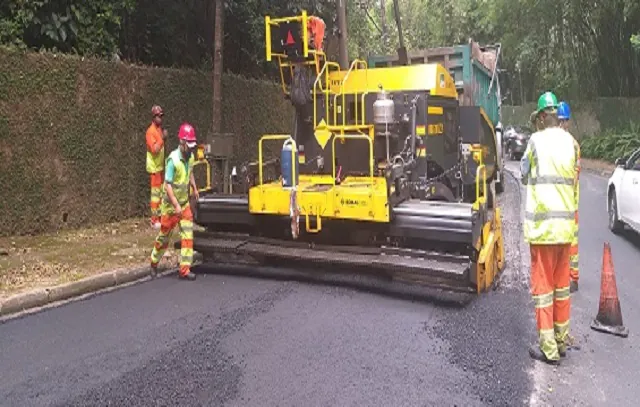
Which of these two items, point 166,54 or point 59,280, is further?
point 166,54

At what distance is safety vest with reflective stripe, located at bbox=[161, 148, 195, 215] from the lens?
7.10 metres

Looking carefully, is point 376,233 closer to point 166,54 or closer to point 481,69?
point 481,69

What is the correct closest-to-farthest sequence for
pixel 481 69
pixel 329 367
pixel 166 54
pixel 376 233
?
pixel 329 367
pixel 376 233
pixel 481 69
pixel 166 54

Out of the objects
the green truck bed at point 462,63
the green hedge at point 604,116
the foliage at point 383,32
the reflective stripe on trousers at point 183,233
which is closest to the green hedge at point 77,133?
the foliage at point 383,32

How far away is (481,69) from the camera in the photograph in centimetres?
1237

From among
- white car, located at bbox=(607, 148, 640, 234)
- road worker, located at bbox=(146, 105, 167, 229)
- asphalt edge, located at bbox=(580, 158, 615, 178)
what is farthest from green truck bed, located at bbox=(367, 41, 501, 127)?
asphalt edge, located at bbox=(580, 158, 615, 178)

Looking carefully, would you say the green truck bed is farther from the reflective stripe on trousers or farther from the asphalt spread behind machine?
the reflective stripe on trousers

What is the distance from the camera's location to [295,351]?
4.82 meters

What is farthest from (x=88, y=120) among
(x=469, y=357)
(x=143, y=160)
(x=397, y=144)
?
(x=469, y=357)

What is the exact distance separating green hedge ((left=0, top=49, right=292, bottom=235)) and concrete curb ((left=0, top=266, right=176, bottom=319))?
2.66 meters

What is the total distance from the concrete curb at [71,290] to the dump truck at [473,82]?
470 cm

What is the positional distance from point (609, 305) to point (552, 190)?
135 centimetres

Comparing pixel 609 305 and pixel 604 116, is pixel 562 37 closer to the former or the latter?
pixel 604 116

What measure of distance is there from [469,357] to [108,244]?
5883mm
